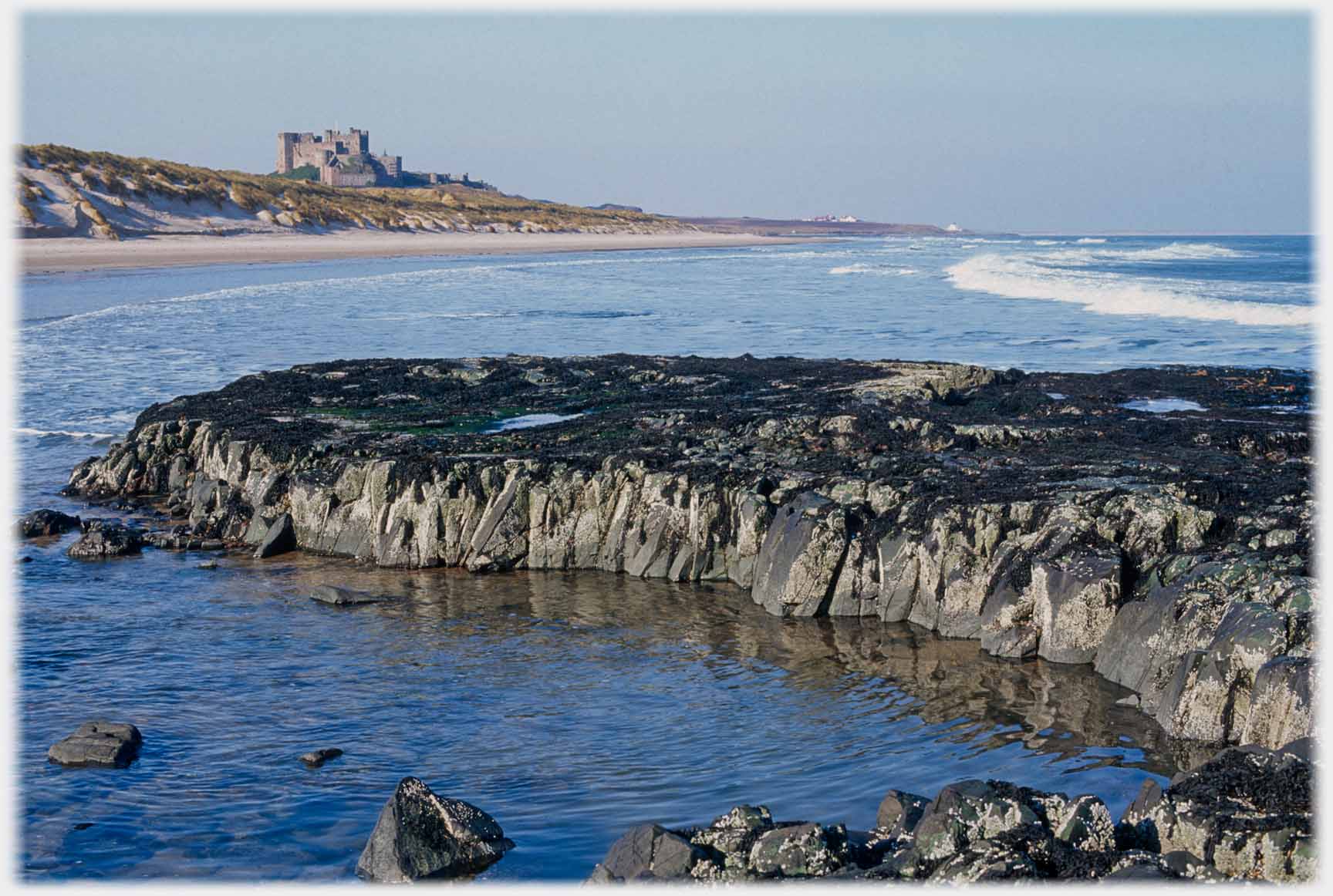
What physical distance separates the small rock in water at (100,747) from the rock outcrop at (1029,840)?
3.62 meters

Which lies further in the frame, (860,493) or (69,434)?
(69,434)

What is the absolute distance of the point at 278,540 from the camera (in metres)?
13.3

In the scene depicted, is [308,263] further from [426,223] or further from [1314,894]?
[1314,894]

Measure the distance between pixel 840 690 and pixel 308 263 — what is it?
190 feet

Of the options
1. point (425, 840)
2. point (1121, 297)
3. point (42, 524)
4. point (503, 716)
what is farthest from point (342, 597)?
point (1121, 297)

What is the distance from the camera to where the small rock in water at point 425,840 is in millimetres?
6199

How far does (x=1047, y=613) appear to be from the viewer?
9.73 metres

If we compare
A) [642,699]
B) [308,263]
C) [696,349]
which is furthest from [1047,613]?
[308,263]

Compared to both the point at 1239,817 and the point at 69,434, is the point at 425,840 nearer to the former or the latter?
the point at 1239,817

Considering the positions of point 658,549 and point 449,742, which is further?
point 658,549

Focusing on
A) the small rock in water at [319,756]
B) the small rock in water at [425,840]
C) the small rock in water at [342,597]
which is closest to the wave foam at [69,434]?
the small rock in water at [342,597]

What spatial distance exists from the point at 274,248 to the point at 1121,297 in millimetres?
45734

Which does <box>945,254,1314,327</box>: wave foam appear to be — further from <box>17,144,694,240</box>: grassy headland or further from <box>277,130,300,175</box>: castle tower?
<box>277,130,300,175</box>: castle tower

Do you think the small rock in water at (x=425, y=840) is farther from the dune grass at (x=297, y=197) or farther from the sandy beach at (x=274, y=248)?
the dune grass at (x=297, y=197)
